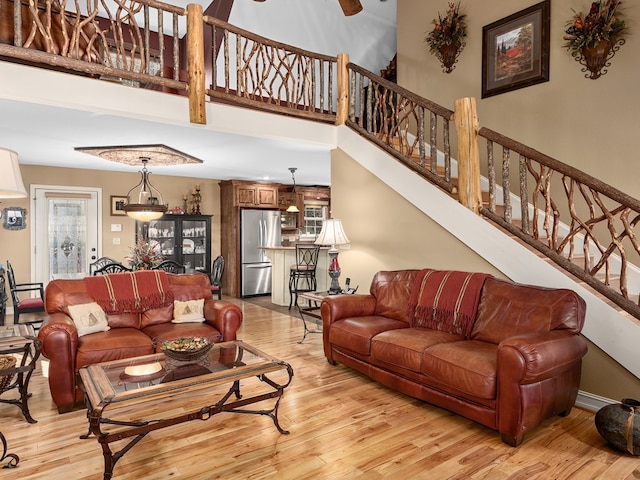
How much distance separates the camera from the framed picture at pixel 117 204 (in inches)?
295

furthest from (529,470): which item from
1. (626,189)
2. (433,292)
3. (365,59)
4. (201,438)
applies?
(365,59)

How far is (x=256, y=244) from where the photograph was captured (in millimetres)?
8508

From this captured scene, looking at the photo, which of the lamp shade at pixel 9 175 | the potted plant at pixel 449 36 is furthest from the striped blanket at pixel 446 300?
the potted plant at pixel 449 36

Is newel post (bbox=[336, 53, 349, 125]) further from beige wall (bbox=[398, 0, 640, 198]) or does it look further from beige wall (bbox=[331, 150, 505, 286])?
beige wall (bbox=[398, 0, 640, 198])

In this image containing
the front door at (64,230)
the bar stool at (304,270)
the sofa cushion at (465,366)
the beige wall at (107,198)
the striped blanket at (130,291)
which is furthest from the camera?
the bar stool at (304,270)

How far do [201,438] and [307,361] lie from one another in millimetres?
1671

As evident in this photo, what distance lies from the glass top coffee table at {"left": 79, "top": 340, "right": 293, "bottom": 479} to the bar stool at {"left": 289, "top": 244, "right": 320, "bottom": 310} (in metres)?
3.81

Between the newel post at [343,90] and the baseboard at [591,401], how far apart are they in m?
3.75

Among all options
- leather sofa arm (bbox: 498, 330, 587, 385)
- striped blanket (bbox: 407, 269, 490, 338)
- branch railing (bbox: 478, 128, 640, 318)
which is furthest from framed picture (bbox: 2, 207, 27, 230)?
leather sofa arm (bbox: 498, 330, 587, 385)

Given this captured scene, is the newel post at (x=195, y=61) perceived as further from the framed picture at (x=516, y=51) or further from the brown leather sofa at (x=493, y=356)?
the framed picture at (x=516, y=51)

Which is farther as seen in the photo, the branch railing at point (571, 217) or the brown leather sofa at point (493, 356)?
the branch railing at point (571, 217)

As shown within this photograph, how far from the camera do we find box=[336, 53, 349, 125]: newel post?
523cm

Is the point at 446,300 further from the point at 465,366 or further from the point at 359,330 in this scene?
the point at 465,366

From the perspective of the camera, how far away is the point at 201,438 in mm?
2678
